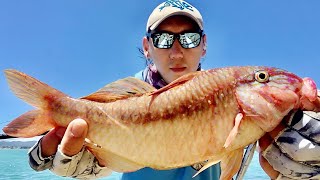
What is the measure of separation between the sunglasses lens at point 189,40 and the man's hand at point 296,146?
3.99 feet

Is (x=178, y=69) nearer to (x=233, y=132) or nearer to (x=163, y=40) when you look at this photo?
(x=163, y=40)

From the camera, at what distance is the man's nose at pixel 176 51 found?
3107 millimetres

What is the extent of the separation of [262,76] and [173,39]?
1156 millimetres

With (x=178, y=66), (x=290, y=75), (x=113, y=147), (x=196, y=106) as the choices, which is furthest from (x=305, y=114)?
(x=178, y=66)

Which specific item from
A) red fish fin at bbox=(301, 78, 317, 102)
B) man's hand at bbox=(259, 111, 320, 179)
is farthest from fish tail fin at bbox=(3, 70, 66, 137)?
red fish fin at bbox=(301, 78, 317, 102)

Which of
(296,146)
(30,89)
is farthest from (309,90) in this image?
(30,89)

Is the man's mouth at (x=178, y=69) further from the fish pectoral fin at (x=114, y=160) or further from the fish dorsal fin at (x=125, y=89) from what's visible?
the fish pectoral fin at (x=114, y=160)

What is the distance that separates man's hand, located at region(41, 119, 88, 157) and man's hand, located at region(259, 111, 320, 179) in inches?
43.4

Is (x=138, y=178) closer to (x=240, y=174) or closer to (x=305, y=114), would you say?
(x=240, y=174)

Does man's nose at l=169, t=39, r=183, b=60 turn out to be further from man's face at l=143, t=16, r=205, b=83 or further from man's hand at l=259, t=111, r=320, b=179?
man's hand at l=259, t=111, r=320, b=179

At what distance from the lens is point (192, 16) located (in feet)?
10.7

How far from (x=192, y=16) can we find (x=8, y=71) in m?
1.65

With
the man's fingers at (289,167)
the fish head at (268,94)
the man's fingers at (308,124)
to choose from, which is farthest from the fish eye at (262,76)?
the man's fingers at (289,167)

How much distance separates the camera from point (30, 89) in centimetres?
232
